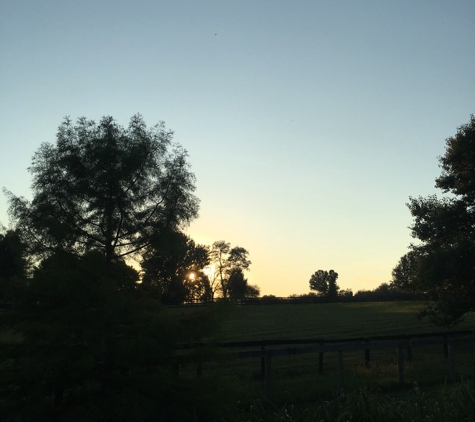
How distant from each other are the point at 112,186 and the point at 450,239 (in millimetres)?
18191

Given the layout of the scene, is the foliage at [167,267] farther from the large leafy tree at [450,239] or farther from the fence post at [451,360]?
the large leafy tree at [450,239]

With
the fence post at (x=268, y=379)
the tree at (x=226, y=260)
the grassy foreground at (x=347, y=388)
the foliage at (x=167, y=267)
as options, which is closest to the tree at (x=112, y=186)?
the foliage at (x=167, y=267)

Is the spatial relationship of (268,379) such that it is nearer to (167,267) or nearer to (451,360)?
(451,360)

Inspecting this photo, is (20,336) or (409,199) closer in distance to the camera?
(20,336)

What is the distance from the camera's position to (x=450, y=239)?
2466 centimetres

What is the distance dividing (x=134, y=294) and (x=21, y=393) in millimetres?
2077

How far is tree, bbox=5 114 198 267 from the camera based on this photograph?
26.0m

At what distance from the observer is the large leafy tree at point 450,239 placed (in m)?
22.1

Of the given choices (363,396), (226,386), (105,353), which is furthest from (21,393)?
(363,396)

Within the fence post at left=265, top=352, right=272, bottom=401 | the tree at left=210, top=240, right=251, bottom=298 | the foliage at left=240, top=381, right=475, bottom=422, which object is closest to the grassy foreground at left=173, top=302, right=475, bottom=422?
the foliage at left=240, top=381, right=475, bottom=422

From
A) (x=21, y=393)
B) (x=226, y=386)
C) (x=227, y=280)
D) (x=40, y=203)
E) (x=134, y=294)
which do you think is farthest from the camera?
(x=227, y=280)

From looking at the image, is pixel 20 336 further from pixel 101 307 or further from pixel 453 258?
pixel 453 258

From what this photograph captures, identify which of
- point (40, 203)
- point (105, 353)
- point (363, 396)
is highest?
point (40, 203)

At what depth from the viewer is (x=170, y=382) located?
664cm
